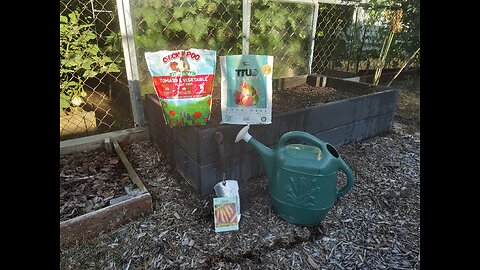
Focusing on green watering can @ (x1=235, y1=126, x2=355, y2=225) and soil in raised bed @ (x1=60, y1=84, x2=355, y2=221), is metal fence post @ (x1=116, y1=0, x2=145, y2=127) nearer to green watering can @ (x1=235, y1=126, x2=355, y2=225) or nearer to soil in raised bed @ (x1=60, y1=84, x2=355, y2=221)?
soil in raised bed @ (x1=60, y1=84, x2=355, y2=221)

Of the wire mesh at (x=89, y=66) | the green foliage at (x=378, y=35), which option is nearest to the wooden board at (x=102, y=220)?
the wire mesh at (x=89, y=66)

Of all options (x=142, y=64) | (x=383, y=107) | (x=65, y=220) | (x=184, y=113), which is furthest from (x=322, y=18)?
(x=65, y=220)

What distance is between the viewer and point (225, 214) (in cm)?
148

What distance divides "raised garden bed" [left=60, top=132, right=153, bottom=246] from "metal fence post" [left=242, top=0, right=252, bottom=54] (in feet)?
4.39

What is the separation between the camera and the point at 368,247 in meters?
1.44

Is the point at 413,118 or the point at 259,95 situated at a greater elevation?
the point at 259,95

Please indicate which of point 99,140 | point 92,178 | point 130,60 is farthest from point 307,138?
point 99,140

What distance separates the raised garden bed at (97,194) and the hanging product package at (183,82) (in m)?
0.47

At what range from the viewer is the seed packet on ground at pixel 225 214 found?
147 cm

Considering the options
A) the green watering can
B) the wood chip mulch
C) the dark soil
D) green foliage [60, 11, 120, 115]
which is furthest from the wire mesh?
the green watering can

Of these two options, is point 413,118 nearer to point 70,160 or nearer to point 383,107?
point 383,107

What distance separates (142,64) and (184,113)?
0.84 meters

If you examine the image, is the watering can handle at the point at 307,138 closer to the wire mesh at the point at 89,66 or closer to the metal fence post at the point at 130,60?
the metal fence post at the point at 130,60

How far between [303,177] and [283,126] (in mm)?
559
